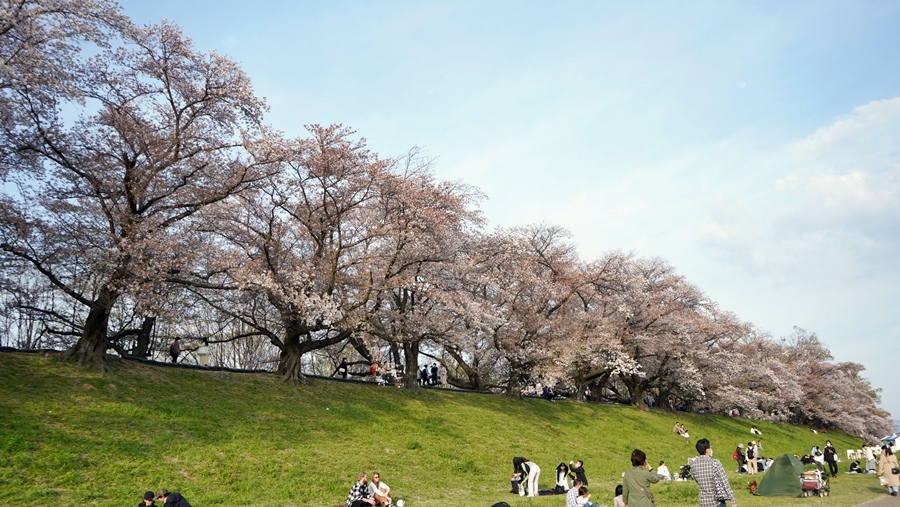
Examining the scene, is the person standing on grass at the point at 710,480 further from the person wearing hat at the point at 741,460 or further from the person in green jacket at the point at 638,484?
the person wearing hat at the point at 741,460

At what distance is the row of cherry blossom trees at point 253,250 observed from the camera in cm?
2012

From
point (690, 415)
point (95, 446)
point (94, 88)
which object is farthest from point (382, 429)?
point (690, 415)

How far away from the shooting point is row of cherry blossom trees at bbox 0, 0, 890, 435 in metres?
20.1

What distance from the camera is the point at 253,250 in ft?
89.0

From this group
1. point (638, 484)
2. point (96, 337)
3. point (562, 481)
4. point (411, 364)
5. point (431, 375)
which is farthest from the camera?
point (431, 375)

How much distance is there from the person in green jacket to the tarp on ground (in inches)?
509

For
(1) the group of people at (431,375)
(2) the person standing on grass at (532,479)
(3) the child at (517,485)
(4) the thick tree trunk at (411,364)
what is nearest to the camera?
(2) the person standing on grass at (532,479)

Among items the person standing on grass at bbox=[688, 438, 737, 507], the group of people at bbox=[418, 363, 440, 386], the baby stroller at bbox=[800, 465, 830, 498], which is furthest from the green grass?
the person standing on grass at bbox=[688, 438, 737, 507]

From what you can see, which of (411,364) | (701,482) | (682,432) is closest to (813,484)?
(701,482)

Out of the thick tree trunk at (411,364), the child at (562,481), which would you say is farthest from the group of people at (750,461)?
the thick tree trunk at (411,364)

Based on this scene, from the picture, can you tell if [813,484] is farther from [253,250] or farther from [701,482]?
[253,250]

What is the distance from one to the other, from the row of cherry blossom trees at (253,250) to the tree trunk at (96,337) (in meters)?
0.06

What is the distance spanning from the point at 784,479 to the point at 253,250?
76.5ft

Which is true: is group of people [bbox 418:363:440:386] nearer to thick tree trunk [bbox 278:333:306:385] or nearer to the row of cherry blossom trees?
the row of cherry blossom trees
